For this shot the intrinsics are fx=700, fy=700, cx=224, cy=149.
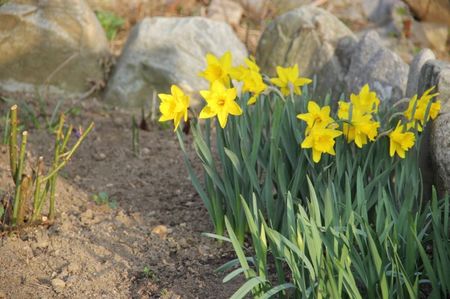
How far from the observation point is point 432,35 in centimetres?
589

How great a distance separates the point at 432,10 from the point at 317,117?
12.4 feet

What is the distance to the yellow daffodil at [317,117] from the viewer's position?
2.48 m

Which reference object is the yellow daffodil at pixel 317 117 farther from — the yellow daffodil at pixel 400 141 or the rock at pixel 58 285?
the rock at pixel 58 285

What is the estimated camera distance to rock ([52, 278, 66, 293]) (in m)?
2.47

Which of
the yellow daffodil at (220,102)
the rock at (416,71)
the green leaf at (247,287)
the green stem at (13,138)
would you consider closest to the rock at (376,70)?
the rock at (416,71)

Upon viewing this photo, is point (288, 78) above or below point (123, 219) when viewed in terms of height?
above

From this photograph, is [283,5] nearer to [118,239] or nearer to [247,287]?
[118,239]

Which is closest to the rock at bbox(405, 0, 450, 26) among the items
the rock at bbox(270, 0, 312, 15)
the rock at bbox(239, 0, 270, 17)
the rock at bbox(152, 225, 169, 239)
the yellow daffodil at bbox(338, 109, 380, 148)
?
the rock at bbox(270, 0, 312, 15)

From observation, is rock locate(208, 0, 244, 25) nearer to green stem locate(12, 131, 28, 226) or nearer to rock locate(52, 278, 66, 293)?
green stem locate(12, 131, 28, 226)

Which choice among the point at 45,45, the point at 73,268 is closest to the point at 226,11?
the point at 45,45

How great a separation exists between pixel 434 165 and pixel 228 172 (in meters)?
0.79

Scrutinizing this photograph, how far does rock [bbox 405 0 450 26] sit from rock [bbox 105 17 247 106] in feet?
6.84

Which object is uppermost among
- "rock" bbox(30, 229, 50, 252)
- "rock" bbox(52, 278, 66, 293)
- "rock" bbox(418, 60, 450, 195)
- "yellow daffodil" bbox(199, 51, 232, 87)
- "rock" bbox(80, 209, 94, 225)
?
"yellow daffodil" bbox(199, 51, 232, 87)

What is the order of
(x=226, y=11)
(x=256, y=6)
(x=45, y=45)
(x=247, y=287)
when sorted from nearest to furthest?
(x=247, y=287), (x=45, y=45), (x=226, y=11), (x=256, y=6)
